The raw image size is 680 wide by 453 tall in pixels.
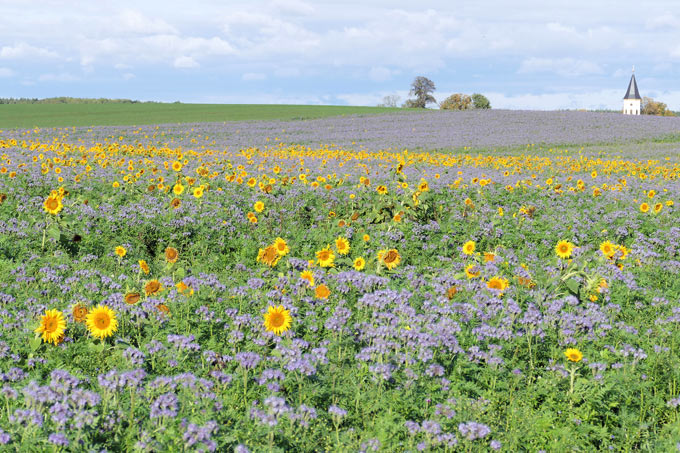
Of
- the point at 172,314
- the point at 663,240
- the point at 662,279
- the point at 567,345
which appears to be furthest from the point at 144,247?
the point at 663,240

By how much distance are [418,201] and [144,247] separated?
5.09 meters

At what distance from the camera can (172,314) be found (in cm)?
532

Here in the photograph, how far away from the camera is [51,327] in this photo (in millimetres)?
4707

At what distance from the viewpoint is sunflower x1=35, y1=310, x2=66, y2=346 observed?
4691 mm

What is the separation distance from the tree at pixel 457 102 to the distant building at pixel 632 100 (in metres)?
42.6

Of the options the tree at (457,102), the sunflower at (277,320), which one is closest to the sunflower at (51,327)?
the sunflower at (277,320)

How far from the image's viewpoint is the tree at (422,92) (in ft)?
360

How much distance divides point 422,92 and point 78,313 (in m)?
111

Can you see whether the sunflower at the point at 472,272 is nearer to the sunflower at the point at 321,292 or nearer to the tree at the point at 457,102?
the sunflower at the point at 321,292

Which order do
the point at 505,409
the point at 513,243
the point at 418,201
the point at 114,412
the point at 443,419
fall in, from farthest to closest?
the point at 418,201 < the point at 513,243 < the point at 505,409 < the point at 443,419 < the point at 114,412

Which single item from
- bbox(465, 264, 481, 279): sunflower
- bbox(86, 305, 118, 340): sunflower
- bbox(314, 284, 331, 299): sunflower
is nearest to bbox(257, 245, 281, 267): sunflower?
bbox(314, 284, 331, 299): sunflower

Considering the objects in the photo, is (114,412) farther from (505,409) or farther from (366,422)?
(505,409)

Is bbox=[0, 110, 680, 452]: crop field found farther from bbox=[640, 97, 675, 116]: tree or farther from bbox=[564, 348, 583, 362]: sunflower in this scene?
bbox=[640, 97, 675, 116]: tree

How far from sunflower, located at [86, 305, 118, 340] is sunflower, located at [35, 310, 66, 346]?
0.23 metres
